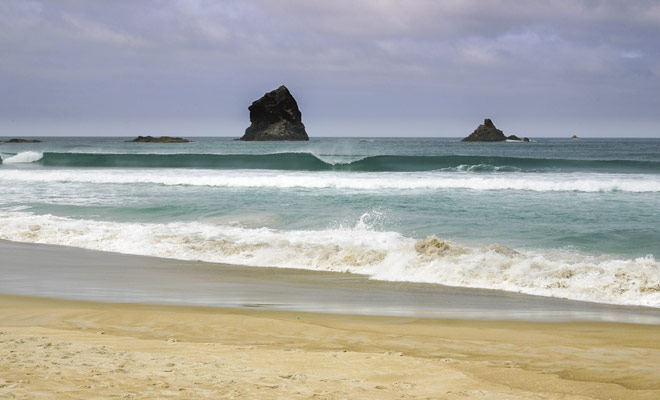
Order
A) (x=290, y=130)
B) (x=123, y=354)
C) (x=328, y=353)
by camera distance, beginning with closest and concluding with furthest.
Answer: (x=123, y=354)
(x=328, y=353)
(x=290, y=130)

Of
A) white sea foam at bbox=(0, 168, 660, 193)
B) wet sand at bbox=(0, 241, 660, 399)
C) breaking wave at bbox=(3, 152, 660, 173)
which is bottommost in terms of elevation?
wet sand at bbox=(0, 241, 660, 399)

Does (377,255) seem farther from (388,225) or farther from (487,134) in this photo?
(487,134)

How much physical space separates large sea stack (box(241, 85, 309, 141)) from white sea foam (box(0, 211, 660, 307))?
275ft

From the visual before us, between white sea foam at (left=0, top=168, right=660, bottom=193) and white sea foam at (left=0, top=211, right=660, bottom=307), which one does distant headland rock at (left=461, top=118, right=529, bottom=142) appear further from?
white sea foam at (left=0, top=211, right=660, bottom=307)

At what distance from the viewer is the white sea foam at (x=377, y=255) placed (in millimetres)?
7082

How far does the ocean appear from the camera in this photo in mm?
7660

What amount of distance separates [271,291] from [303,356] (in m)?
2.87

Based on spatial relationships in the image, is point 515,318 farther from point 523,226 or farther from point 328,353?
point 523,226

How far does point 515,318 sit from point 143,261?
5.83 meters

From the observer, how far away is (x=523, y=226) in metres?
11.2

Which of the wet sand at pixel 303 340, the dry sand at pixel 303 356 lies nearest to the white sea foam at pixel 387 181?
the wet sand at pixel 303 340

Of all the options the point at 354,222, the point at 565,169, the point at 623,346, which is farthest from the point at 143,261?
the point at 565,169

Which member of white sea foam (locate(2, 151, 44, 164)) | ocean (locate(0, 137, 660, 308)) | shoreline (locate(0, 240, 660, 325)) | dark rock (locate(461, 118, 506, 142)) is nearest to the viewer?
shoreline (locate(0, 240, 660, 325))

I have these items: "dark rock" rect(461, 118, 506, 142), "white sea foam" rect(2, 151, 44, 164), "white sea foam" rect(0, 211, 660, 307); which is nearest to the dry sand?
"white sea foam" rect(0, 211, 660, 307)
